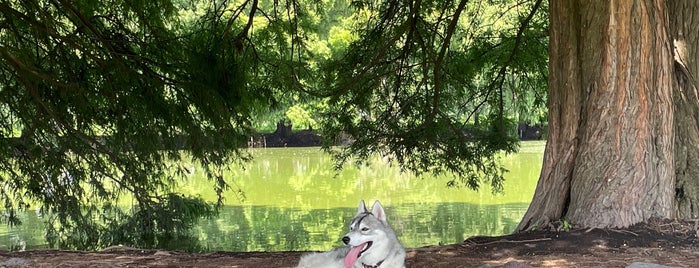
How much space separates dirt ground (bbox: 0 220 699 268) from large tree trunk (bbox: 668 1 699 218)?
443mm

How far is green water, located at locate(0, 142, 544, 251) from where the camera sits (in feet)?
40.7

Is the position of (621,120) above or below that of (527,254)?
above

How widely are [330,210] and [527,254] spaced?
35.0 ft

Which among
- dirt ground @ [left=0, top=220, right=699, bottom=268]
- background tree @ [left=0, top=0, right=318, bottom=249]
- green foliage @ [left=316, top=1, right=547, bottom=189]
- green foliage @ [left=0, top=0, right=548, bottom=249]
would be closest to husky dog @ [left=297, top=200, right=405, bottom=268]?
dirt ground @ [left=0, top=220, right=699, bottom=268]

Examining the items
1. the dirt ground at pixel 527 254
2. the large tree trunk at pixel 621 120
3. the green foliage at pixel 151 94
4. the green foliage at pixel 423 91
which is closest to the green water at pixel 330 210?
the green foliage at pixel 151 94

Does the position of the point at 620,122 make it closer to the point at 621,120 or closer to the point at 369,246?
the point at 621,120

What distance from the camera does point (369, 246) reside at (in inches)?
176

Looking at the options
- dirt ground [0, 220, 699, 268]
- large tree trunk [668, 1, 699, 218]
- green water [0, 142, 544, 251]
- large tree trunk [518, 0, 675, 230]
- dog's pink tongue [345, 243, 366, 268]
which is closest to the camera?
dog's pink tongue [345, 243, 366, 268]

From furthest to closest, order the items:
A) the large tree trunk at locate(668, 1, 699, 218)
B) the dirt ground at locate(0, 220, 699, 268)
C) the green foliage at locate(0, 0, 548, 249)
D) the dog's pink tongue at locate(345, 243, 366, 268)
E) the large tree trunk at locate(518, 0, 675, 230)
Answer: the green foliage at locate(0, 0, 548, 249), the large tree trunk at locate(668, 1, 699, 218), the large tree trunk at locate(518, 0, 675, 230), the dirt ground at locate(0, 220, 699, 268), the dog's pink tongue at locate(345, 243, 366, 268)

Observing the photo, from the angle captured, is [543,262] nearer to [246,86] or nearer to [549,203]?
[549,203]

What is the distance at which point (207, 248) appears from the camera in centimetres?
1126

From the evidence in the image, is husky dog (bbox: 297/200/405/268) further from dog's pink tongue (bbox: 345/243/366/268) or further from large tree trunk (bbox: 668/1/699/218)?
large tree trunk (bbox: 668/1/699/218)

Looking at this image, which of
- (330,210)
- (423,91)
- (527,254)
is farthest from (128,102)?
(330,210)

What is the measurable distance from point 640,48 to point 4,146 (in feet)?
21.0
